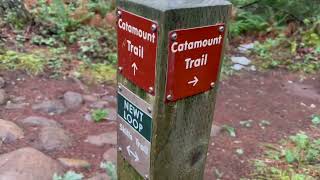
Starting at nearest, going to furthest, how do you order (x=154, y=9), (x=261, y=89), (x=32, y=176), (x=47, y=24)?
(x=154, y=9)
(x=32, y=176)
(x=261, y=89)
(x=47, y=24)

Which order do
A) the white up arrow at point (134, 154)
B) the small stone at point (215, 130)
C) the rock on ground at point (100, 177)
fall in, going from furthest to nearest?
the small stone at point (215, 130), the rock on ground at point (100, 177), the white up arrow at point (134, 154)

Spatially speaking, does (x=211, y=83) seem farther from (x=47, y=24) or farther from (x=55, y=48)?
(x=47, y=24)

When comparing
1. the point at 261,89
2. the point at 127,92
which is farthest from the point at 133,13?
the point at 261,89

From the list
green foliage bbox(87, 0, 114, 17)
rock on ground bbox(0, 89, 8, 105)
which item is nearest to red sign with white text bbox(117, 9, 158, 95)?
rock on ground bbox(0, 89, 8, 105)

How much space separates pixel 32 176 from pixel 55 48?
2726mm

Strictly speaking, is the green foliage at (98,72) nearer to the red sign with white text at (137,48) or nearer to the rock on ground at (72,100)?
the rock on ground at (72,100)

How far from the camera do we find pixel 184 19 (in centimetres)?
142

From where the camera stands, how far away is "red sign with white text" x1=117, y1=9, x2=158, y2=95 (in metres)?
1.45

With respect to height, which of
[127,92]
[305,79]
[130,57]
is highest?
[130,57]

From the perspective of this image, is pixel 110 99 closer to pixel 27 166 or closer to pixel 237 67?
pixel 27 166

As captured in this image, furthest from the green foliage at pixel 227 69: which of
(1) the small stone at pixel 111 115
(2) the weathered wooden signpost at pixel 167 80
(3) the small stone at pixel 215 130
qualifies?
(2) the weathered wooden signpost at pixel 167 80

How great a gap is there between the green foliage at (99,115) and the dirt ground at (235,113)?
0.22 feet

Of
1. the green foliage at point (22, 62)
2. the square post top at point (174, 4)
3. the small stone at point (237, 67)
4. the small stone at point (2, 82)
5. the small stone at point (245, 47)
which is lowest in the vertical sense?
the small stone at point (237, 67)

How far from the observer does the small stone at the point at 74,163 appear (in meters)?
2.88
